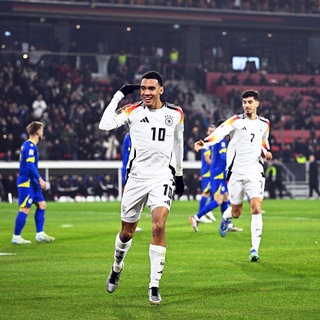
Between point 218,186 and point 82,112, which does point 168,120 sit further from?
point 82,112

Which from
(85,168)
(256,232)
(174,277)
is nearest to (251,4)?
(85,168)

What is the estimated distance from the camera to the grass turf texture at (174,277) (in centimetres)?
1023

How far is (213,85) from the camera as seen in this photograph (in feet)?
192

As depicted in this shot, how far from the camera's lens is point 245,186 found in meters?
16.5

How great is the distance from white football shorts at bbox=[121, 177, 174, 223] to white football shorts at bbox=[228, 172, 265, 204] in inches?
202

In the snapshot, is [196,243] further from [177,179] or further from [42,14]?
[42,14]

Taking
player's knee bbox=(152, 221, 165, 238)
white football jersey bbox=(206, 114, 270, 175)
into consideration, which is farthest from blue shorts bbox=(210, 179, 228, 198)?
player's knee bbox=(152, 221, 165, 238)

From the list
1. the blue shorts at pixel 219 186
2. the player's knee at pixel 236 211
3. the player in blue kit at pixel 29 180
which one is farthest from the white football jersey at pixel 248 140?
the blue shorts at pixel 219 186

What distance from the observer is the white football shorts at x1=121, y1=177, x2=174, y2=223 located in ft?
36.4

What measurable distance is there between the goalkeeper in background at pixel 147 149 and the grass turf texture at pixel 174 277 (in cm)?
91

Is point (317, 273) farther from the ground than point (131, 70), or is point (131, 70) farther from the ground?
point (131, 70)

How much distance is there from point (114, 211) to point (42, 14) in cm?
2948

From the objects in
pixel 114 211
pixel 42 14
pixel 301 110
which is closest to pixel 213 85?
pixel 301 110

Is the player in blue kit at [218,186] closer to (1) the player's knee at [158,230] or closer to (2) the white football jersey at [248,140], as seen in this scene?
(2) the white football jersey at [248,140]
